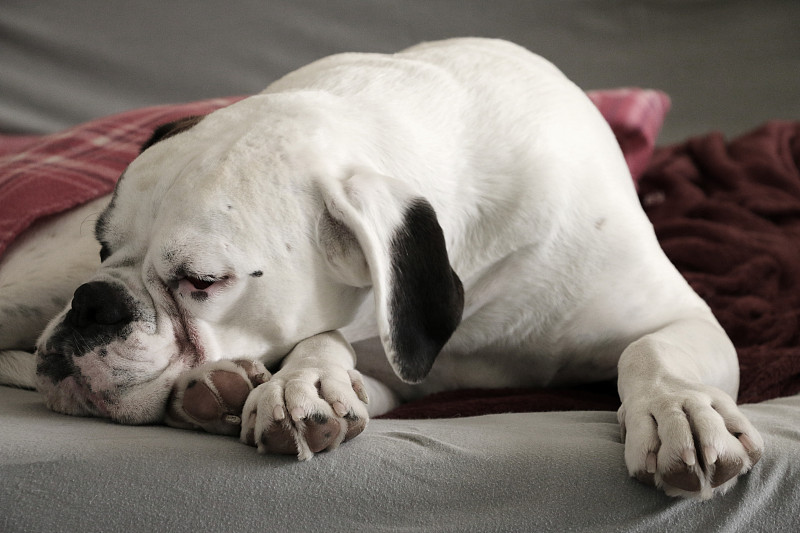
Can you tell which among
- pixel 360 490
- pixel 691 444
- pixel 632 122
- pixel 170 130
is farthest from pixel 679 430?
pixel 632 122

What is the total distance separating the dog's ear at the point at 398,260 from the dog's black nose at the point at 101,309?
30 cm

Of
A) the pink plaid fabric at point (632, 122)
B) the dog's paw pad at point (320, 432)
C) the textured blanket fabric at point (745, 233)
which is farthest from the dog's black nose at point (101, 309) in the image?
the pink plaid fabric at point (632, 122)

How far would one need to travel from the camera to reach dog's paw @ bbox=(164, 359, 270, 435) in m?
1.13

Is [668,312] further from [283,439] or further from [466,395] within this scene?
[283,439]

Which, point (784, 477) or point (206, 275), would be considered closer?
point (784, 477)

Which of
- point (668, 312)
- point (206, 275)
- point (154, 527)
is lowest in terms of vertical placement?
point (668, 312)

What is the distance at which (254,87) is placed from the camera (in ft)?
10.7

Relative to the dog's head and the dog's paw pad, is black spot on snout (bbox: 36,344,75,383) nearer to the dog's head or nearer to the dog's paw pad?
the dog's head

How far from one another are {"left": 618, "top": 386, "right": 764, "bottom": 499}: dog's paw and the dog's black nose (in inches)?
28.1

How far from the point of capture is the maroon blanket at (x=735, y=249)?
1.51m

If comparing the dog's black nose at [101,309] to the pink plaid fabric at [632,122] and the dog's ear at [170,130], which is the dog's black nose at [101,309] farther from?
the pink plaid fabric at [632,122]

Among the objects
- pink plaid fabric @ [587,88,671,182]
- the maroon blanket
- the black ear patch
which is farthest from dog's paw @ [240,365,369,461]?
pink plaid fabric @ [587,88,671,182]

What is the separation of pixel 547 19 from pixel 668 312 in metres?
2.29

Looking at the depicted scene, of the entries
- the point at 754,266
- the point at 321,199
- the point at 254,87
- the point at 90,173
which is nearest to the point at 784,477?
the point at 321,199
